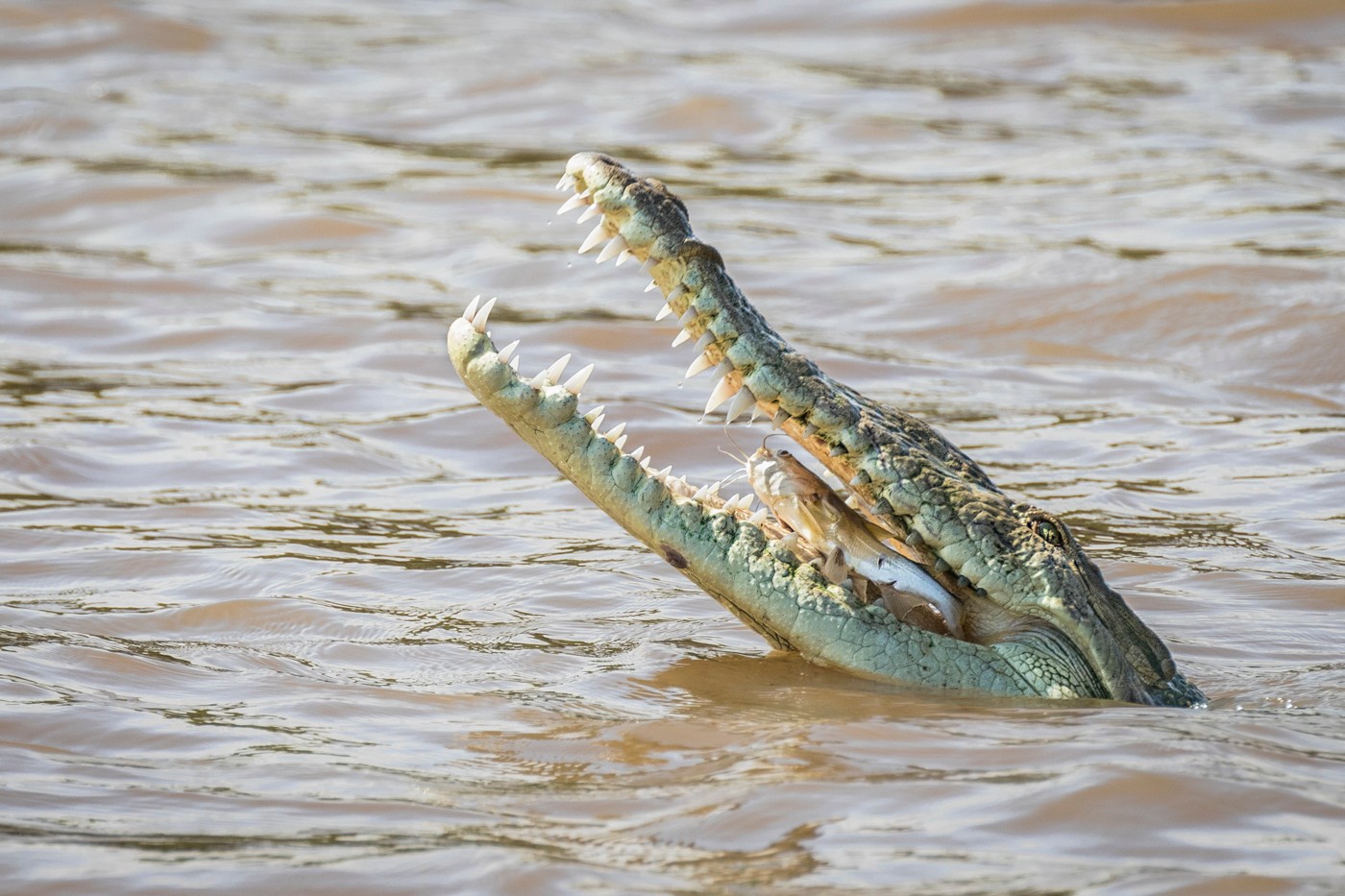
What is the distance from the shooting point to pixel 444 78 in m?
13.5

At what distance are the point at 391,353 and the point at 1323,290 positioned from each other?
448 centimetres

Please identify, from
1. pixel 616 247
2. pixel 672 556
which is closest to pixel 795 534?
pixel 672 556

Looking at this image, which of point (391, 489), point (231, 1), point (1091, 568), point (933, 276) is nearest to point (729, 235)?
point (933, 276)

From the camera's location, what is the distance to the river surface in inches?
142

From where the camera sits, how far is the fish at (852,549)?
4289 millimetres

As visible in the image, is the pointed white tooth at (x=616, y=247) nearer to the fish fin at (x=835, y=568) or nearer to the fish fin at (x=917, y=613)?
the fish fin at (x=835, y=568)

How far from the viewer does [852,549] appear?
4.30m

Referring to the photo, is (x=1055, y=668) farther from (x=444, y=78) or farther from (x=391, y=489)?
(x=444, y=78)

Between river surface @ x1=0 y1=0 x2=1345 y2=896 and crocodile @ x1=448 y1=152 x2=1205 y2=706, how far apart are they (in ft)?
0.50

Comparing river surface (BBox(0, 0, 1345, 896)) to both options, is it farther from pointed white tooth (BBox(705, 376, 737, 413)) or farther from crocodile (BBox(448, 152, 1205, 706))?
pointed white tooth (BBox(705, 376, 737, 413))

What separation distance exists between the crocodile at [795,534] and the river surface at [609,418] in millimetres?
152

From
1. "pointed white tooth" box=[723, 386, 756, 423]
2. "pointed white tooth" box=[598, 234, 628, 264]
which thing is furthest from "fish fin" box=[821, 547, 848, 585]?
"pointed white tooth" box=[598, 234, 628, 264]

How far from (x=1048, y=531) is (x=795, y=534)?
24.2 inches

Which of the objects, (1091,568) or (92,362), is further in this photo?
(92,362)
